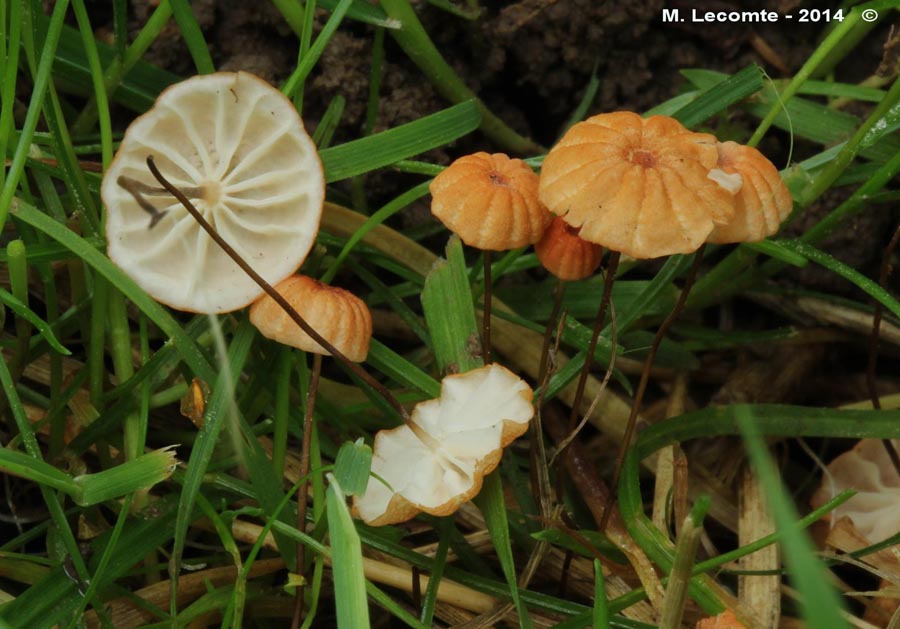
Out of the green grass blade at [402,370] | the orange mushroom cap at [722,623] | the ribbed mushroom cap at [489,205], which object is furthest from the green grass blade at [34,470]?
the orange mushroom cap at [722,623]

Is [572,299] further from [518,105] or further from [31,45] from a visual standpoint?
[31,45]

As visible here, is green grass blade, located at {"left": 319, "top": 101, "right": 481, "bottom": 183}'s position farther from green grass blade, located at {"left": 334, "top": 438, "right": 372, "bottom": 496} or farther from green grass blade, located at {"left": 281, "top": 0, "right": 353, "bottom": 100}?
green grass blade, located at {"left": 334, "top": 438, "right": 372, "bottom": 496}

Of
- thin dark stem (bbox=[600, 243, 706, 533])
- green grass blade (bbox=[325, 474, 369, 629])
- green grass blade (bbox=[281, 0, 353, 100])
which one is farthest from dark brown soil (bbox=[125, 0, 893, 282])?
green grass blade (bbox=[325, 474, 369, 629])

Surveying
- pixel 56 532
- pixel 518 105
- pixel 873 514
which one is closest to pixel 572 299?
pixel 518 105

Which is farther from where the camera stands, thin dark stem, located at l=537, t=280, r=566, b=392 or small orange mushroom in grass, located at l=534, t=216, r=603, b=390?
thin dark stem, located at l=537, t=280, r=566, b=392

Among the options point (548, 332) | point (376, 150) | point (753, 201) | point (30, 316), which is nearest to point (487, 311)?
point (548, 332)
